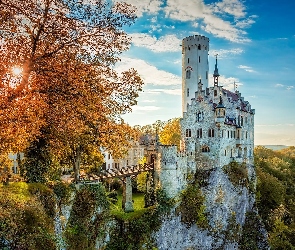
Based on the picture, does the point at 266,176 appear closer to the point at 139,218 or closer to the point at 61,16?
the point at 139,218

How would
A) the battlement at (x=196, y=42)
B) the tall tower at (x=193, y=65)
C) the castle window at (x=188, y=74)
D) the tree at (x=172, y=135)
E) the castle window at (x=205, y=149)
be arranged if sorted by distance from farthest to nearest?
the tree at (x=172, y=135)
the castle window at (x=188, y=74)
the battlement at (x=196, y=42)
the tall tower at (x=193, y=65)
the castle window at (x=205, y=149)

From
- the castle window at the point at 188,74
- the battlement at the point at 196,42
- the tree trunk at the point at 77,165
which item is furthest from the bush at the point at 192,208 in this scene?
the battlement at the point at 196,42

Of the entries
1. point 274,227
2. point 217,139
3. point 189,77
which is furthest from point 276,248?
point 189,77

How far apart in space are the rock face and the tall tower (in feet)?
52.3

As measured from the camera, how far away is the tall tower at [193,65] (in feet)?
164

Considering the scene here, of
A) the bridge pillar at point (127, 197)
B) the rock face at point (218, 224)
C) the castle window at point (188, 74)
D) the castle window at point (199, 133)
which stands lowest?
the rock face at point (218, 224)

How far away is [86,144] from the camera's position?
2147cm

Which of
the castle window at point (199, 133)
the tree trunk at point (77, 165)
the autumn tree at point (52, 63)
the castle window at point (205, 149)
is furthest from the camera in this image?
the castle window at point (199, 133)

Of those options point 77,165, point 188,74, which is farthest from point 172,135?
point 77,165

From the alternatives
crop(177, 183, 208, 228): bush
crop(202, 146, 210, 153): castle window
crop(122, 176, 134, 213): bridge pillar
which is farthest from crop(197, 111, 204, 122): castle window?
crop(122, 176, 134, 213): bridge pillar

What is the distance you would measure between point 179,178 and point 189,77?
2162 centimetres

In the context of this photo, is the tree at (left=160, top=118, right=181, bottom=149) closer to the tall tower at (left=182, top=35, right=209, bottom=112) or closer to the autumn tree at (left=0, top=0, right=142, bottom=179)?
the tall tower at (left=182, top=35, right=209, bottom=112)

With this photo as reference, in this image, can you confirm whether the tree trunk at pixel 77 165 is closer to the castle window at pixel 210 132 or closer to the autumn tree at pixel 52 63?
the autumn tree at pixel 52 63

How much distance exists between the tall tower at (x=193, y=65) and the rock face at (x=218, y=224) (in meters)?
16.0
